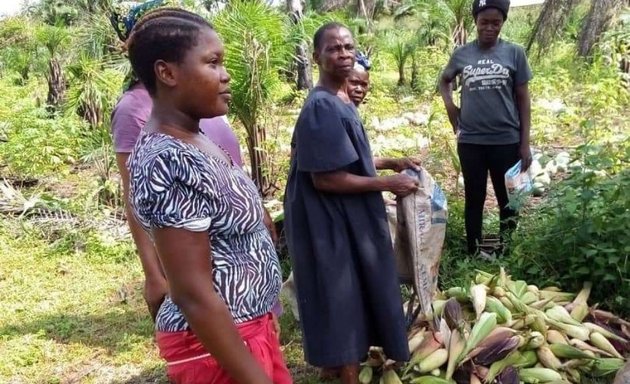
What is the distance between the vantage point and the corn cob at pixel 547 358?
9.34 ft

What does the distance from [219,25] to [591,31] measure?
4596mm

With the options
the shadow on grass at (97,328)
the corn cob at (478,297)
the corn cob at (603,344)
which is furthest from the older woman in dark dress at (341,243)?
the shadow on grass at (97,328)

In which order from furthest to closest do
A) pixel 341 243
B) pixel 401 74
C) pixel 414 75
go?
pixel 401 74 → pixel 414 75 → pixel 341 243

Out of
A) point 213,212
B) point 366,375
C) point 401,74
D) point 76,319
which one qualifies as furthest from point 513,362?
point 401,74

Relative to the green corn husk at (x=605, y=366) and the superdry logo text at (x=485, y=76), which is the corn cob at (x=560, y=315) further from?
the superdry logo text at (x=485, y=76)

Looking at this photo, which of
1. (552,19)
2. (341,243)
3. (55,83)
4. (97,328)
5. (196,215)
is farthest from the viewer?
(55,83)

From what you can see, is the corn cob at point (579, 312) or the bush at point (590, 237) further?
the bush at point (590, 237)

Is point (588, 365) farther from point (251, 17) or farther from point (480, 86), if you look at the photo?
point (251, 17)

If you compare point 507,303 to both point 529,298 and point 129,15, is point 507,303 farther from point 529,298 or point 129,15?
point 129,15

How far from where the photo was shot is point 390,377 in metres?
2.86

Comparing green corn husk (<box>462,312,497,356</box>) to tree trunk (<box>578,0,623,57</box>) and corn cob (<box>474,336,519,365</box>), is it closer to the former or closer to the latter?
corn cob (<box>474,336,519,365</box>)

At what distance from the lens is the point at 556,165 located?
195 inches

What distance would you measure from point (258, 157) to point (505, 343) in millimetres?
3364

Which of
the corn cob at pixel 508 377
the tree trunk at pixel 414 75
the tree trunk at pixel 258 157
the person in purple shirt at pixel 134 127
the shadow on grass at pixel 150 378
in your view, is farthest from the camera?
the tree trunk at pixel 414 75
